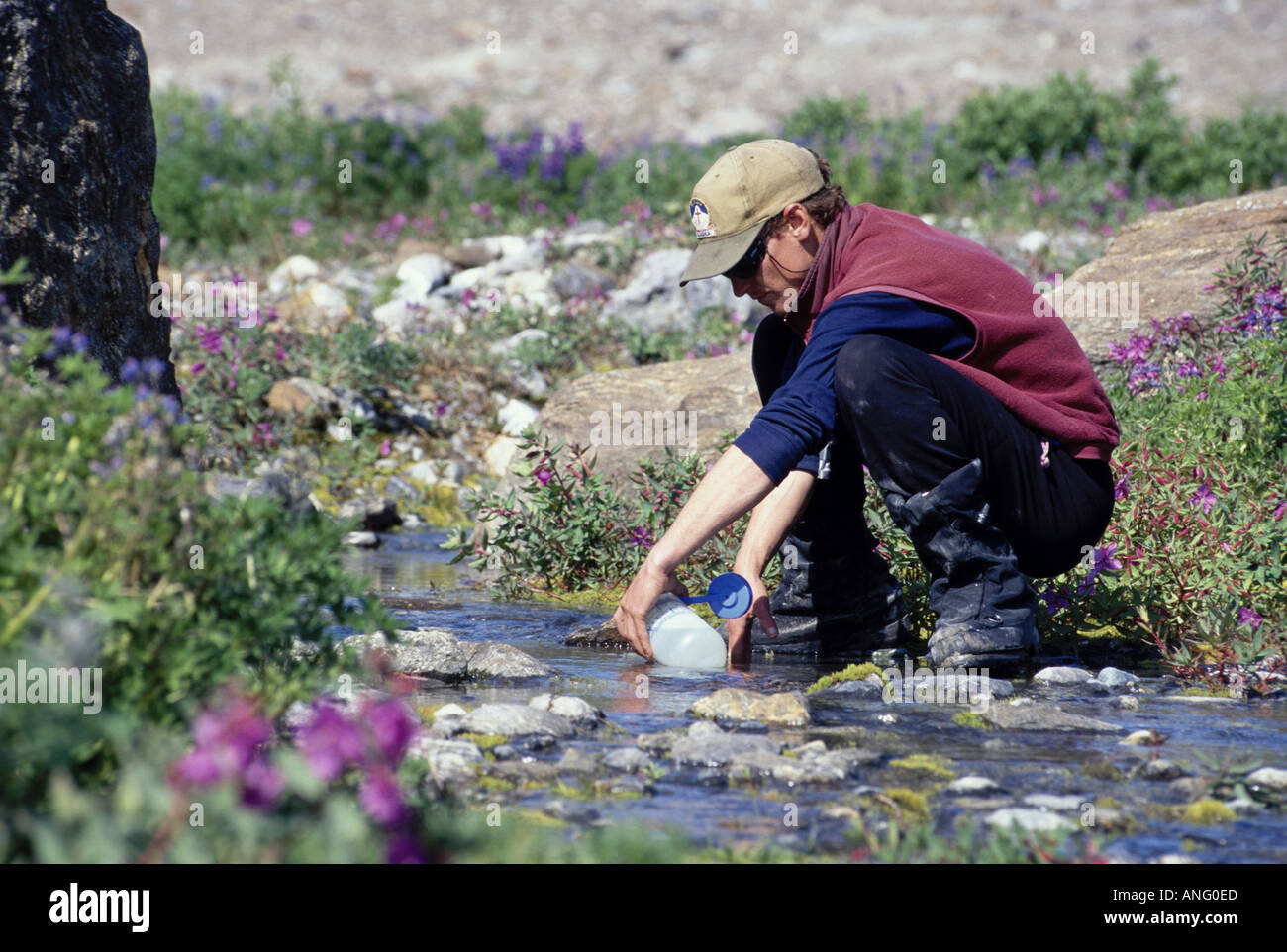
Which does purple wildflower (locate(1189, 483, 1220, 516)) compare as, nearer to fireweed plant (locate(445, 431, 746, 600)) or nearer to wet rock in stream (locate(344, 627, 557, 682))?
fireweed plant (locate(445, 431, 746, 600))

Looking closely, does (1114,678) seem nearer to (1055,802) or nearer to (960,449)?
(960,449)

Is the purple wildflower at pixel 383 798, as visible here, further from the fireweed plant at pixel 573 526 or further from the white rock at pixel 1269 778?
the fireweed plant at pixel 573 526

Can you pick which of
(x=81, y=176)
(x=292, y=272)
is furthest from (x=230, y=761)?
(x=292, y=272)

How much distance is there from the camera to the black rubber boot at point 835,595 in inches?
198

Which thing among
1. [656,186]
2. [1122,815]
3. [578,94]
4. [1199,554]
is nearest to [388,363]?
[656,186]

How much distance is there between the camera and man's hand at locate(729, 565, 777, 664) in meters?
4.54

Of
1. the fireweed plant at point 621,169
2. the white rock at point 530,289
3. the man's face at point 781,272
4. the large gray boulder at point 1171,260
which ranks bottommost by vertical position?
the man's face at point 781,272

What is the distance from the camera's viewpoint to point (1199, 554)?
4.92 meters

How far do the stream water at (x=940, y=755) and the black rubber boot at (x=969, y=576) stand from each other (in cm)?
19

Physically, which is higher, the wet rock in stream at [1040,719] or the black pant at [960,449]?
the black pant at [960,449]

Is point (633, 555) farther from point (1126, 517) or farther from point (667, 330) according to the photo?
point (667, 330)

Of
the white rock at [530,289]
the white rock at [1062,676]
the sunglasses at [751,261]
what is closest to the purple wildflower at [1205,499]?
the white rock at [1062,676]

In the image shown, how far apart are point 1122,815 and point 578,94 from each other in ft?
75.5

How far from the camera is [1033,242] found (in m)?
11.0
